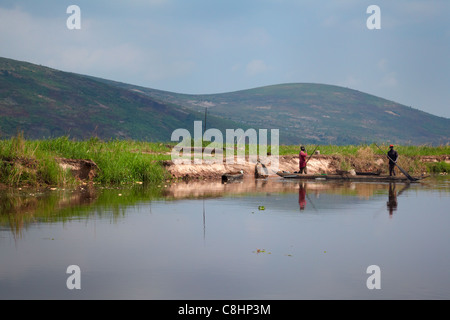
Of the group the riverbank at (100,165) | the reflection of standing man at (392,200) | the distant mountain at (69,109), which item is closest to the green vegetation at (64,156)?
the riverbank at (100,165)

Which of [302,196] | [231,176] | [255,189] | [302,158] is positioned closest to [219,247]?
[302,196]

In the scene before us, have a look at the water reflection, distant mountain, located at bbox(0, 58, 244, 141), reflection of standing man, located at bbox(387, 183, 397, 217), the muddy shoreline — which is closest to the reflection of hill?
the water reflection

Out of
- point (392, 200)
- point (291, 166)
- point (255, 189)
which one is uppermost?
point (291, 166)

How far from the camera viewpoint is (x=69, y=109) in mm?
157875

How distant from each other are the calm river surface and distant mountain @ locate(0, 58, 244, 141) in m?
114

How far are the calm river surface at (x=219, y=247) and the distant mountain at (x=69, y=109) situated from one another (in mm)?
113742

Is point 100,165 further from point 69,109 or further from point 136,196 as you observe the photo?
point 69,109

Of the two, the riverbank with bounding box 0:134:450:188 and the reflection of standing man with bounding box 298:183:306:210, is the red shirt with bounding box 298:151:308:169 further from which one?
the reflection of standing man with bounding box 298:183:306:210

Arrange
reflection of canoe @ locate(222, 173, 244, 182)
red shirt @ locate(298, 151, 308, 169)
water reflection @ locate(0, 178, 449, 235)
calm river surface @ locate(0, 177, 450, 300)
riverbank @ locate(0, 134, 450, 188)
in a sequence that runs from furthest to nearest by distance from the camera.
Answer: red shirt @ locate(298, 151, 308, 169), reflection of canoe @ locate(222, 173, 244, 182), riverbank @ locate(0, 134, 450, 188), water reflection @ locate(0, 178, 449, 235), calm river surface @ locate(0, 177, 450, 300)

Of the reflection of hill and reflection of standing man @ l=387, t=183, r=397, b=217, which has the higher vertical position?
the reflection of hill

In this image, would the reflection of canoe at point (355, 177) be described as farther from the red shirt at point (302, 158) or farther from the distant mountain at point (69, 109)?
the distant mountain at point (69, 109)

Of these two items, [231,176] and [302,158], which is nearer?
[231,176]

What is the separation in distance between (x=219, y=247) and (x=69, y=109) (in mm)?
151002

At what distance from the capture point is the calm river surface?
930 centimetres
